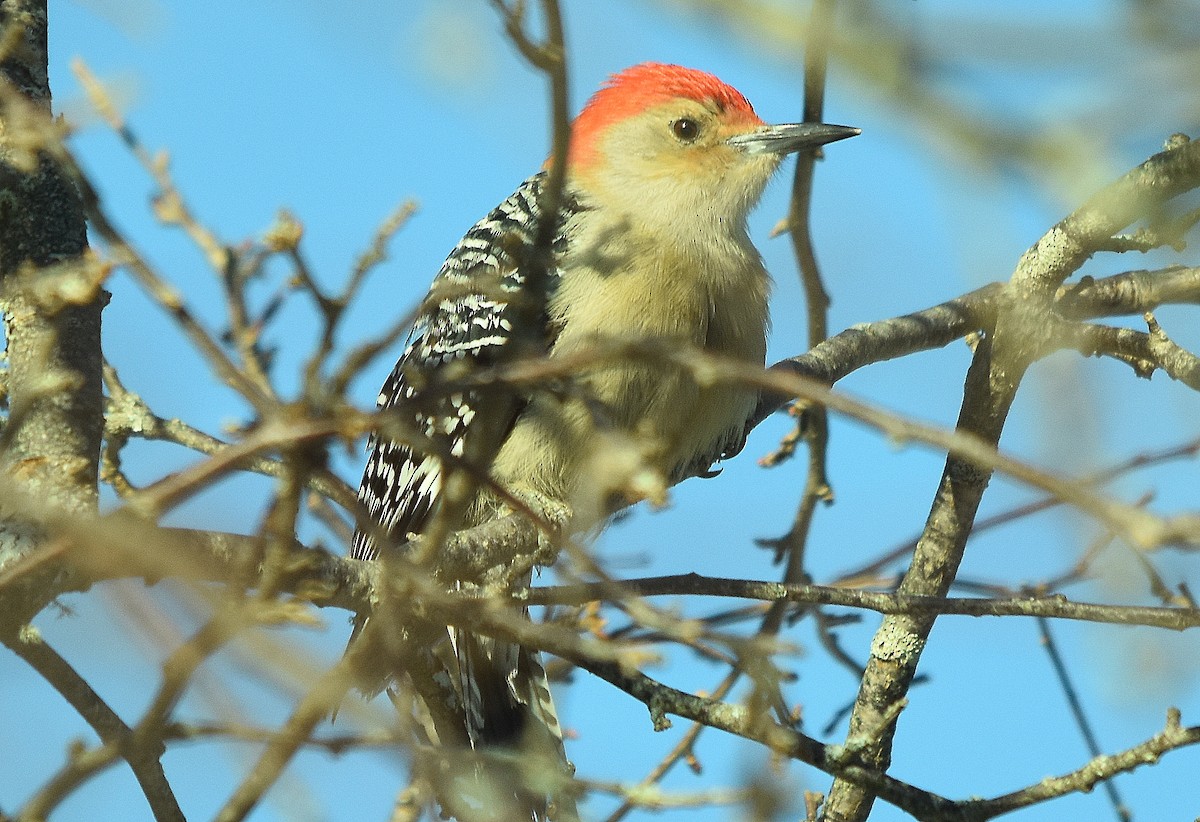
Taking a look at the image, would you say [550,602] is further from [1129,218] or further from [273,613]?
[1129,218]

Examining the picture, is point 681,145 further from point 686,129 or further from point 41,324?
point 41,324

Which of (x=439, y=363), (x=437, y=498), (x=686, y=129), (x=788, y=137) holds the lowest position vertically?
(x=437, y=498)

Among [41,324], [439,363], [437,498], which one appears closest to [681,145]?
[439,363]

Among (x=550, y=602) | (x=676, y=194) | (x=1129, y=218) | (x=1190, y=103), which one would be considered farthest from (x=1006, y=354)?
(x=1190, y=103)

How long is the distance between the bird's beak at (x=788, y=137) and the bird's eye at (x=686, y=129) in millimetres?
165

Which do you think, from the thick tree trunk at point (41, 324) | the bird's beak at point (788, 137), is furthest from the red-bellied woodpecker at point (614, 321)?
the thick tree trunk at point (41, 324)

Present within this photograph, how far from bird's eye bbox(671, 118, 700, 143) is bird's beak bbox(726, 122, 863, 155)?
0.17 metres

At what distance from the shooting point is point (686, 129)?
19.2 ft

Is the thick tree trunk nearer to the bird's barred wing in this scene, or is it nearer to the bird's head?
→ the bird's barred wing

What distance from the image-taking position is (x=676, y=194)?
5605 millimetres

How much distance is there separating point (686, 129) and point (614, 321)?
4.39 feet

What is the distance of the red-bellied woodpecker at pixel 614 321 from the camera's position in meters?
4.93

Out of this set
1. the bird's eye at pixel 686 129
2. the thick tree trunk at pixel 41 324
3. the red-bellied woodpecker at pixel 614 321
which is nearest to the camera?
the thick tree trunk at pixel 41 324

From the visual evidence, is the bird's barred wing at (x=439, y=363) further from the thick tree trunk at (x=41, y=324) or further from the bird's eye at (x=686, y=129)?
the thick tree trunk at (x=41, y=324)
